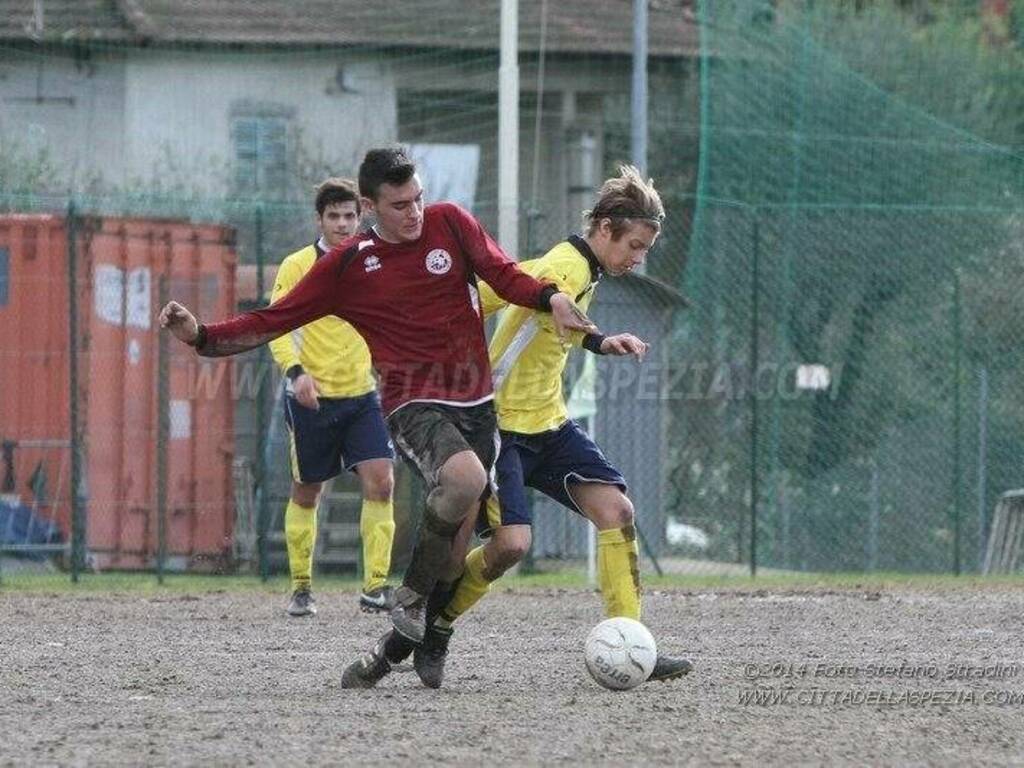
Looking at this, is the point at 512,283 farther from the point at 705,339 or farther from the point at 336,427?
→ the point at 705,339

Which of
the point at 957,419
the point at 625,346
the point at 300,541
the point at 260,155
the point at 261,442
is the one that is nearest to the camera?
the point at 625,346

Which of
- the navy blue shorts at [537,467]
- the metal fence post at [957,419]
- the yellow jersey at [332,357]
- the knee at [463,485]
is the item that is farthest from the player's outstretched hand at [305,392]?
the metal fence post at [957,419]

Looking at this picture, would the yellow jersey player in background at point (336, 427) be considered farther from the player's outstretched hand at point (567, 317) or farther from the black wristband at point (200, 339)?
the player's outstretched hand at point (567, 317)

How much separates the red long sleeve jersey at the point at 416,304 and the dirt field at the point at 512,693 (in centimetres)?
110

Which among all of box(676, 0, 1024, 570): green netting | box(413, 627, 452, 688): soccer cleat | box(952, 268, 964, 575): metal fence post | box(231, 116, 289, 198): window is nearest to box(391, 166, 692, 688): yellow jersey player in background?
box(413, 627, 452, 688): soccer cleat

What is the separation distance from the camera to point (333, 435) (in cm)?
1123

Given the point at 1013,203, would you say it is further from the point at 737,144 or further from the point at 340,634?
the point at 340,634

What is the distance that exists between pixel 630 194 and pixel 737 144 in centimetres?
1121

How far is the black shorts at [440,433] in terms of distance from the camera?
7477 mm

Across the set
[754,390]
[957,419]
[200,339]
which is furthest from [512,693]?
[957,419]

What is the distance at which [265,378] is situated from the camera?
48.9 ft

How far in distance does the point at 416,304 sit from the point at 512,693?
4.56 feet

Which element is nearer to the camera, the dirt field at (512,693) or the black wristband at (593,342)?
the dirt field at (512,693)

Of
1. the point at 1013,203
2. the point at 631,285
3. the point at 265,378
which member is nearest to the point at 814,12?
the point at 1013,203
